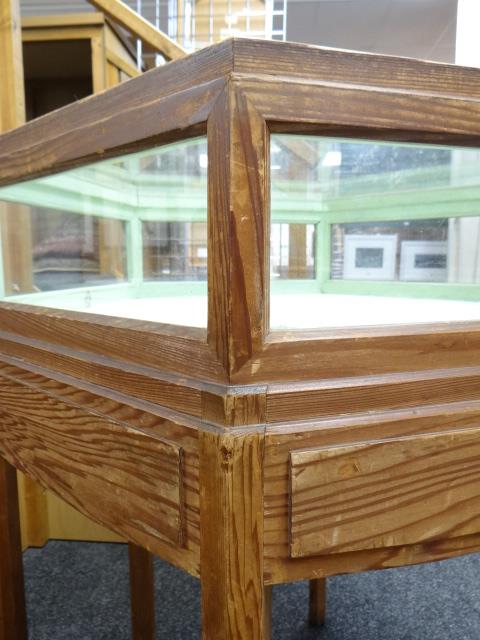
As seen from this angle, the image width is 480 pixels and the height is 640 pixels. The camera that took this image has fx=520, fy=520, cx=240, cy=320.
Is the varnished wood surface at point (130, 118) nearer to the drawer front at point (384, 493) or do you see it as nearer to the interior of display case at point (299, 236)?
the interior of display case at point (299, 236)

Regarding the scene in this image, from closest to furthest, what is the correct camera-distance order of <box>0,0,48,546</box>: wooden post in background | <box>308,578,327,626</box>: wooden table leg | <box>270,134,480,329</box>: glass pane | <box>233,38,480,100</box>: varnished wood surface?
1. <box>233,38,480,100</box>: varnished wood surface
2. <box>270,134,480,329</box>: glass pane
3. <box>0,0,48,546</box>: wooden post in background
4. <box>308,578,327,626</box>: wooden table leg

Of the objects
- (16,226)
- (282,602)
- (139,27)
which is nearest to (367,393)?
(16,226)

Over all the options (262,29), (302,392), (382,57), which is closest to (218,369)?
(302,392)

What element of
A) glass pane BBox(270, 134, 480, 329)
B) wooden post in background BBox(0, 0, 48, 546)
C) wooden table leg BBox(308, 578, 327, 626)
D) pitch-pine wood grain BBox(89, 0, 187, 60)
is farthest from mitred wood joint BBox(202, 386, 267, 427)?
pitch-pine wood grain BBox(89, 0, 187, 60)

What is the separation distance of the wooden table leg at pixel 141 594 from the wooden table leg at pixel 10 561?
0.81 feet

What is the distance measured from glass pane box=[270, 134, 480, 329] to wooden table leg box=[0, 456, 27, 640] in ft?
1.57

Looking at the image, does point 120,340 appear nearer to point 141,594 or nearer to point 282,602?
point 141,594

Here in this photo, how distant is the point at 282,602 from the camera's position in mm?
1317

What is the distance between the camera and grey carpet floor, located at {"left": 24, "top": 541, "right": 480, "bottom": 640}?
1193 millimetres

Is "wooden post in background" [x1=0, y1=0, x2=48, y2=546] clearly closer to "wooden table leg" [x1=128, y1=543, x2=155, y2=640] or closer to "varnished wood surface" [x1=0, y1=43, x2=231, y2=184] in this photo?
"varnished wood surface" [x1=0, y1=43, x2=231, y2=184]

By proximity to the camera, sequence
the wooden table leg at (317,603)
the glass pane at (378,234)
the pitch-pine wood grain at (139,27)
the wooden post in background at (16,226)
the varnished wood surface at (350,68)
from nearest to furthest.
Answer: the varnished wood surface at (350,68) < the glass pane at (378,234) < the wooden post in background at (16,226) < the wooden table leg at (317,603) < the pitch-pine wood grain at (139,27)

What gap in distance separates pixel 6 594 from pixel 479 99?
863 millimetres

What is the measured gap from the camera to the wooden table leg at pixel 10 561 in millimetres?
740

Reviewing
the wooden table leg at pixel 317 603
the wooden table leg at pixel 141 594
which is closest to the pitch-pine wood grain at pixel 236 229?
the wooden table leg at pixel 141 594
